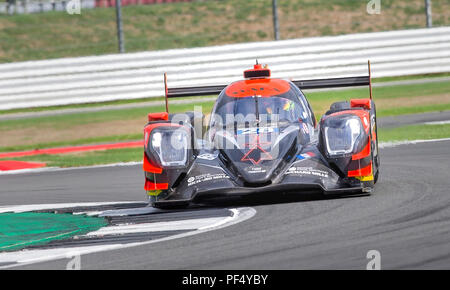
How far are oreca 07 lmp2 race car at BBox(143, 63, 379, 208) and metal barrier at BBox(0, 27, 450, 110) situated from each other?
10.2 metres

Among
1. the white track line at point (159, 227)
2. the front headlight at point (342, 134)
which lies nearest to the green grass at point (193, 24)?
the front headlight at point (342, 134)

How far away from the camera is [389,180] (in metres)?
9.77

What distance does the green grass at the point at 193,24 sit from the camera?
30.2m

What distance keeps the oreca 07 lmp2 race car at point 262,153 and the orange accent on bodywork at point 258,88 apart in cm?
4

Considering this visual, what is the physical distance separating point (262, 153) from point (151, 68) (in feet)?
37.9

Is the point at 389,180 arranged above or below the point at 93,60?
below

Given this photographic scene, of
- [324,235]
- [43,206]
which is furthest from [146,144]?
[324,235]

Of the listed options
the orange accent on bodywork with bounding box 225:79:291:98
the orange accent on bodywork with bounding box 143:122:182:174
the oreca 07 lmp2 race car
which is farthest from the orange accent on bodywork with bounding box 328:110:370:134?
the orange accent on bodywork with bounding box 143:122:182:174

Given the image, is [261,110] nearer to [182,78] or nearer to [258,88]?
[258,88]

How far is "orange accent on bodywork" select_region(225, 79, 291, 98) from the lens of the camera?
9.62 metres

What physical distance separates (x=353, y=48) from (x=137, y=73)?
4758 millimetres

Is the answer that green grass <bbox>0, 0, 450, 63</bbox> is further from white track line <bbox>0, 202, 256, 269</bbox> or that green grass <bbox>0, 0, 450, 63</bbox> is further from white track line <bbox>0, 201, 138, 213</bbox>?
white track line <bbox>0, 202, 256, 269</bbox>
